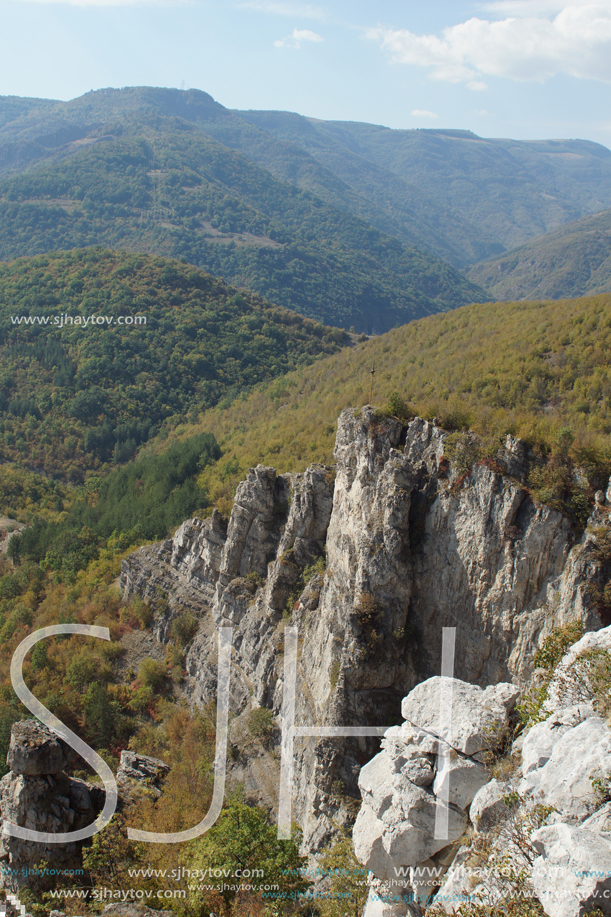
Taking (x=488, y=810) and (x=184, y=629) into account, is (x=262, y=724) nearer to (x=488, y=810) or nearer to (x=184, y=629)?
(x=184, y=629)

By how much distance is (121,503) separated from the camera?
76688 mm

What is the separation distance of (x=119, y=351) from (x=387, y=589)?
101 m

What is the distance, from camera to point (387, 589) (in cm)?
3141

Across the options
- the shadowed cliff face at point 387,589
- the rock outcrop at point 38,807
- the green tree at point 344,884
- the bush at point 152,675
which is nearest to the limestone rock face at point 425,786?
the green tree at point 344,884

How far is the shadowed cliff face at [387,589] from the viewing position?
2656cm

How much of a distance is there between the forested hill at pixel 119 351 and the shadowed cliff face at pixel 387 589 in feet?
226

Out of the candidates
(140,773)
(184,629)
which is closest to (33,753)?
(140,773)

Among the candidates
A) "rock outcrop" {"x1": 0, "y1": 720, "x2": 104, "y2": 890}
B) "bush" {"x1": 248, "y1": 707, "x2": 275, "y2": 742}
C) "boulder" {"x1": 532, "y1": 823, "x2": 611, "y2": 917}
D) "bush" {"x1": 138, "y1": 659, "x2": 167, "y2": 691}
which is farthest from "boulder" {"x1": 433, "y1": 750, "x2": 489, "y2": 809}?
"bush" {"x1": 138, "y1": 659, "x2": 167, "y2": 691}

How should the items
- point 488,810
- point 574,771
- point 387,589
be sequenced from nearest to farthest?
point 574,771
point 488,810
point 387,589

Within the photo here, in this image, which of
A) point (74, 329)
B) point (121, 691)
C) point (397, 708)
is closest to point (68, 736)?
point (121, 691)

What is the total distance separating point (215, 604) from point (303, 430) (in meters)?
22.0

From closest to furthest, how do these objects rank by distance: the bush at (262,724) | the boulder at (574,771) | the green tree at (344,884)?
the boulder at (574,771), the green tree at (344,884), the bush at (262,724)

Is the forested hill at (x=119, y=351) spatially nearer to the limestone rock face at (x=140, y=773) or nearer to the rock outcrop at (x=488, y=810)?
the limestone rock face at (x=140, y=773)

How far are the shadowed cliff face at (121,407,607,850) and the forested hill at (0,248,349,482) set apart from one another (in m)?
69.0
